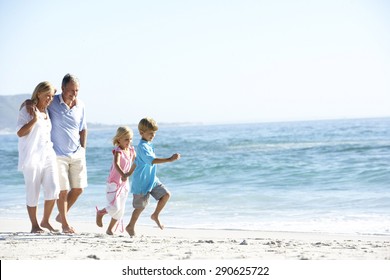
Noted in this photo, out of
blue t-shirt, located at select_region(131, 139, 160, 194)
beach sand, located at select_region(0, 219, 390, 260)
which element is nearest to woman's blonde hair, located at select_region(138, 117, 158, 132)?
blue t-shirt, located at select_region(131, 139, 160, 194)

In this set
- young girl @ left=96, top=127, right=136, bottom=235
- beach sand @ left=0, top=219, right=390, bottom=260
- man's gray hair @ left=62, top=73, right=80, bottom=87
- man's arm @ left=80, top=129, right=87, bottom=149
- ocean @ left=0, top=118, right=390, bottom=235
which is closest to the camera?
beach sand @ left=0, top=219, right=390, bottom=260

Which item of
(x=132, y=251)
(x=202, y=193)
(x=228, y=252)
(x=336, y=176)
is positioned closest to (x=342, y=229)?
(x=228, y=252)

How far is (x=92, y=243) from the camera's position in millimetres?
5395

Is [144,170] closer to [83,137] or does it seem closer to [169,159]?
[169,159]

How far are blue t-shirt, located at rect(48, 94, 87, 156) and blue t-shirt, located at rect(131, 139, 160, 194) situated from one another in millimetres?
648

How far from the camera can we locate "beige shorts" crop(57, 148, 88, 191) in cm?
593

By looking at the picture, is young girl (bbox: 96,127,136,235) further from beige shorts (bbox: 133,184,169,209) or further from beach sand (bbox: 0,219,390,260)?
beach sand (bbox: 0,219,390,260)

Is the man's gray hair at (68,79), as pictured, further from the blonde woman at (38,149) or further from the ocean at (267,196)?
the ocean at (267,196)

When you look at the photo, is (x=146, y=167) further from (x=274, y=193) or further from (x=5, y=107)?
(x=5, y=107)

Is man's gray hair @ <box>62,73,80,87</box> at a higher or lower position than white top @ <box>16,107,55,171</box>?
higher

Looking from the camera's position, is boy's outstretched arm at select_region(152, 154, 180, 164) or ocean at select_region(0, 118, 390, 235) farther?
ocean at select_region(0, 118, 390, 235)

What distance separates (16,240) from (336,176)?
9138mm

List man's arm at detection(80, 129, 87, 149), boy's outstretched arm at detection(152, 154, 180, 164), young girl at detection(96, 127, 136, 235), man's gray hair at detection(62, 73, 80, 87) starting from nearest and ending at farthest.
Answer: boy's outstretched arm at detection(152, 154, 180, 164) → man's gray hair at detection(62, 73, 80, 87) → young girl at detection(96, 127, 136, 235) → man's arm at detection(80, 129, 87, 149)

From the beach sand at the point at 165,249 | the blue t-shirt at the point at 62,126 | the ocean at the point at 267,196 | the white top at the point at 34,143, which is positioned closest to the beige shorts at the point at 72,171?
the blue t-shirt at the point at 62,126
